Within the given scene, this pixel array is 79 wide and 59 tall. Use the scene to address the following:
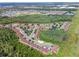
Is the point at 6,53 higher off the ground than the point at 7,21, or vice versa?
the point at 7,21

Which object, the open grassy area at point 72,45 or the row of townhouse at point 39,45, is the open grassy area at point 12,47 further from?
the open grassy area at point 72,45

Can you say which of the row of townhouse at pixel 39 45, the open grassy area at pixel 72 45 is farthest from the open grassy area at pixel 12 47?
the open grassy area at pixel 72 45

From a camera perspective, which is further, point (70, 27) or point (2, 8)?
point (2, 8)

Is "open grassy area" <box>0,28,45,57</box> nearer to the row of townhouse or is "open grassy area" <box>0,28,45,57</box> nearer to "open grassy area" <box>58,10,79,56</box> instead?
the row of townhouse

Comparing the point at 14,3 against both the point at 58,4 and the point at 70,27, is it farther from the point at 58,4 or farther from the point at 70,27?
the point at 70,27

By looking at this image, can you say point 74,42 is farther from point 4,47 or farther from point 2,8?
point 2,8

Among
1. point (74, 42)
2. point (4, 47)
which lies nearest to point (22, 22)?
point (4, 47)

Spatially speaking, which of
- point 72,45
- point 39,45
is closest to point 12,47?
point 39,45

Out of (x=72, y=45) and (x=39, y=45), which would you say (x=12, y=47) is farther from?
(x=72, y=45)

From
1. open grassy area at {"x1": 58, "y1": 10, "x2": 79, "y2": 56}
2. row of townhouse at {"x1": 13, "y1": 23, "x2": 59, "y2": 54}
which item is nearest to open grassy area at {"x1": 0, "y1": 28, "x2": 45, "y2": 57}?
row of townhouse at {"x1": 13, "y1": 23, "x2": 59, "y2": 54}

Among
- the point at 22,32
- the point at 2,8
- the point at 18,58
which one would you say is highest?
the point at 2,8
